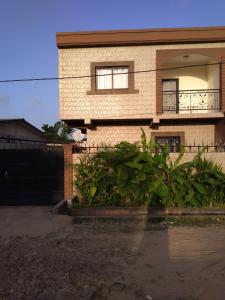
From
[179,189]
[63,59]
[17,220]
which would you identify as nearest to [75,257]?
[17,220]

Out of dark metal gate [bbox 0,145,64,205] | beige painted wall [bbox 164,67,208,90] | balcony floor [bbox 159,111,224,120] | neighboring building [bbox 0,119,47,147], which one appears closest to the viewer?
dark metal gate [bbox 0,145,64,205]

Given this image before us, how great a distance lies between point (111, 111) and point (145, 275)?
10.7m

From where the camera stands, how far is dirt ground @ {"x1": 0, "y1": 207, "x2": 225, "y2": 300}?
15.0ft

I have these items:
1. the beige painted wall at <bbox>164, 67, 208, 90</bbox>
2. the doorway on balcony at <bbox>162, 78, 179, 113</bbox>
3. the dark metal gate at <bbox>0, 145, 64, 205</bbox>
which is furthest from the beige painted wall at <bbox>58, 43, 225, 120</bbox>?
the dark metal gate at <bbox>0, 145, 64, 205</bbox>

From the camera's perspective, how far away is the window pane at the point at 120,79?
15.5 m

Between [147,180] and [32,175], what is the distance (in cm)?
375

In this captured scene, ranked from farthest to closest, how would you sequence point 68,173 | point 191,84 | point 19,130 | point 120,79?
point 19,130, point 191,84, point 120,79, point 68,173

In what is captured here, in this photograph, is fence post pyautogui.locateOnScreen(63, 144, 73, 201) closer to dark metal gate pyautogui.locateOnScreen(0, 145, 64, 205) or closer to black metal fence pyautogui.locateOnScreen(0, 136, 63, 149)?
dark metal gate pyautogui.locateOnScreen(0, 145, 64, 205)

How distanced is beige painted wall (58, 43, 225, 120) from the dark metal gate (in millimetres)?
4080

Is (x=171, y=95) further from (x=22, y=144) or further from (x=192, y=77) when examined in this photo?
(x=22, y=144)

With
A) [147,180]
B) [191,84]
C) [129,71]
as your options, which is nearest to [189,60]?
[191,84]

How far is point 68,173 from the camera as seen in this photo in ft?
35.8

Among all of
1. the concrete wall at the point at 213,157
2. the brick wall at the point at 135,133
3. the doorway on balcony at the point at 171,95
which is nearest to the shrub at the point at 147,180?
the concrete wall at the point at 213,157

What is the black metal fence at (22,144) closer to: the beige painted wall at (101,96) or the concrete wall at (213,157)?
the beige painted wall at (101,96)
